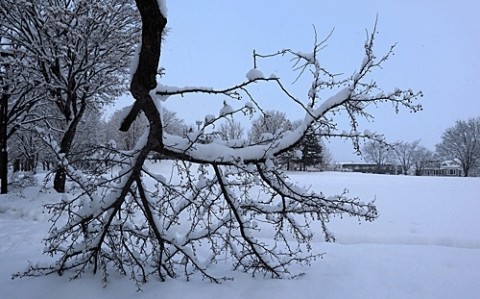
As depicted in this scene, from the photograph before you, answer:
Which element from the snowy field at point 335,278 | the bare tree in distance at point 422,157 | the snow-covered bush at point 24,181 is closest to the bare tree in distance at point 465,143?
the bare tree in distance at point 422,157

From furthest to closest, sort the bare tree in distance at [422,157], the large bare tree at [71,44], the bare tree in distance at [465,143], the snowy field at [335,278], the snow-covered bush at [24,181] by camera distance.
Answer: the bare tree in distance at [422,157]
the bare tree in distance at [465,143]
the snow-covered bush at [24,181]
the large bare tree at [71,44]
the snowy field at [335,278]

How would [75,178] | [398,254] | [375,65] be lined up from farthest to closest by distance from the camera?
[398,254]
[75,178]
[375,65]

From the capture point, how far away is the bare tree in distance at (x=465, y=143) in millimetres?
50125

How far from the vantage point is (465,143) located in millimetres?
51156

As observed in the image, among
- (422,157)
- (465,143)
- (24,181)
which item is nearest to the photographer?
(24,181)

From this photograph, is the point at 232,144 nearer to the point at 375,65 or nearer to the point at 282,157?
the point at 282,157

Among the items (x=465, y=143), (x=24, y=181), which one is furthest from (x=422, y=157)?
(x=24, y=181)

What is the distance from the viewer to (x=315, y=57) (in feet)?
13.9

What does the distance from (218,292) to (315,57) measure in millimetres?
3046

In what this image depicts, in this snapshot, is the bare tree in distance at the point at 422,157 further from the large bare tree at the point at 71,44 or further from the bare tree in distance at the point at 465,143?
the large bare tree at the point at 71,44

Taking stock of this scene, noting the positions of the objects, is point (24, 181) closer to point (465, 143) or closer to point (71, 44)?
point (71, 44)

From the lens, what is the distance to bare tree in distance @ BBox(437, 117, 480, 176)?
164 feet

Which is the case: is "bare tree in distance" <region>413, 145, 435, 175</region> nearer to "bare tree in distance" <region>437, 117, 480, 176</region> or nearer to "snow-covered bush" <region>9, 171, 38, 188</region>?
"bare tree in distance" <region>437, 117, 480, 176</region>

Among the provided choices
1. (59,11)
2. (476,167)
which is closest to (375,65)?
(59,11)
